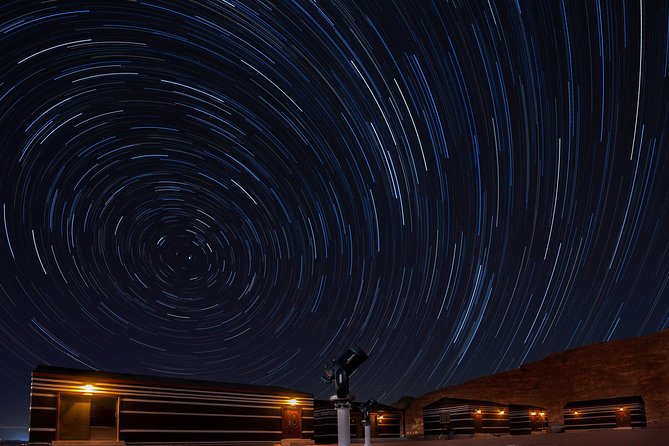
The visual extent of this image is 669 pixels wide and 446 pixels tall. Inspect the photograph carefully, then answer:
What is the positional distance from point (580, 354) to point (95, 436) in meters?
151

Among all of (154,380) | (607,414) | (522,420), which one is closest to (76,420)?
(154,380)

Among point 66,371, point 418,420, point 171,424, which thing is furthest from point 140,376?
point 418,420

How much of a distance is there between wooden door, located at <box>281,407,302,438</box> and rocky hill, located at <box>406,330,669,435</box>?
104 metres

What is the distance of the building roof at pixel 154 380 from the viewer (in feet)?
73.2

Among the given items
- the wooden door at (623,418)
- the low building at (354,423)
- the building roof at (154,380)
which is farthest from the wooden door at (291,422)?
the wooden door at (623,418)

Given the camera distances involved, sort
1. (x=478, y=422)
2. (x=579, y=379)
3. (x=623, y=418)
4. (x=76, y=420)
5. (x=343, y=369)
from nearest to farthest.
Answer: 1. (x=343, y=369)
2. (x=76, y=420)
3. (x=478, y=422)
4. (x=623, y=418)
5. (x=579, y=379)

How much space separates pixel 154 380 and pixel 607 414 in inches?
2092

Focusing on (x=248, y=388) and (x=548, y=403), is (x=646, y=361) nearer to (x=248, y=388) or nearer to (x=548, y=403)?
(x=548, y=403)

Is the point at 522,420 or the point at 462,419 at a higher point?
the point at 462,419

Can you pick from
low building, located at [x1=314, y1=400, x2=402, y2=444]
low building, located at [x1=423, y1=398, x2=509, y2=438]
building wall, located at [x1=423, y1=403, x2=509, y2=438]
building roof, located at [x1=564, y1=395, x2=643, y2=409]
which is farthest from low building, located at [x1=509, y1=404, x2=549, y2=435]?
low building, located at [x1=314, y1=400, x2=402, y2=444]

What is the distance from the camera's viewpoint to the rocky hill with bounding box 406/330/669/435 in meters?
134

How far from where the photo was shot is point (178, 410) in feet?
86.5

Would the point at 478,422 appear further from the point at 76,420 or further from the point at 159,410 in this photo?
the point at 76,420

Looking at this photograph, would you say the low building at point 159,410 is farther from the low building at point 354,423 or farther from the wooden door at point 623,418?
the wooden door at point 623,418
